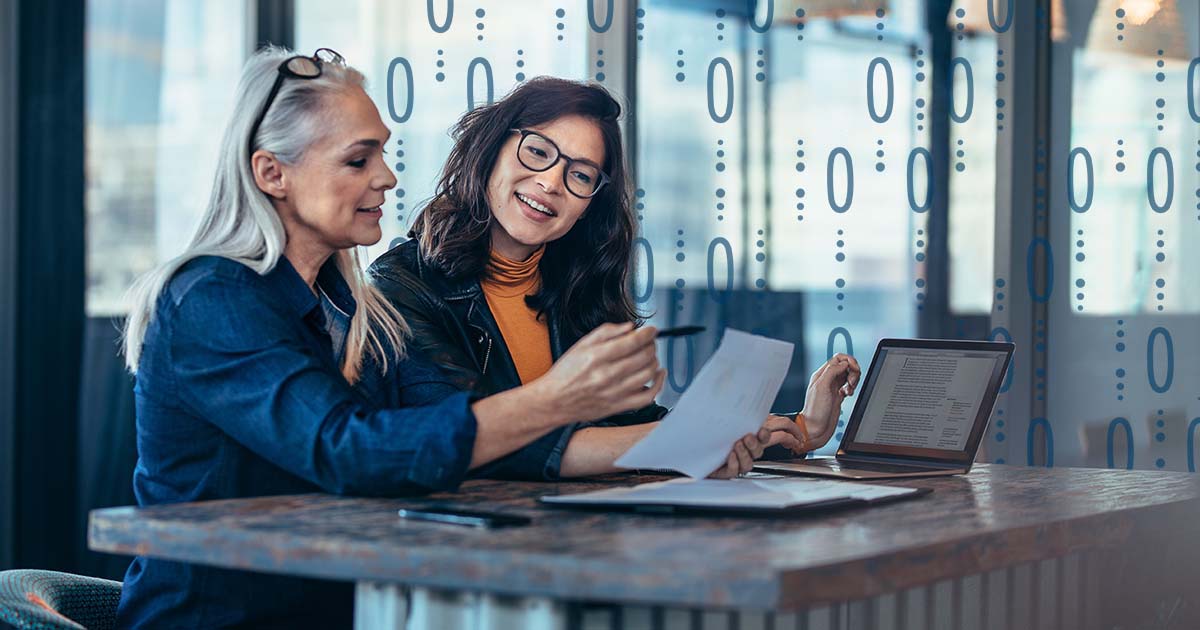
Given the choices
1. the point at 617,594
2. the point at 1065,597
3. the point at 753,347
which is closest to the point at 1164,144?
the point at 1065,597

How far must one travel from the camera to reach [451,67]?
11.2 feet

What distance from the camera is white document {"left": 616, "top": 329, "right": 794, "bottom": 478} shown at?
157 centimetres

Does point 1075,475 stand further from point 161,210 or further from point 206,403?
point 161,210

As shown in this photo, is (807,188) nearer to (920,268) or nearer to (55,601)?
(920,268)

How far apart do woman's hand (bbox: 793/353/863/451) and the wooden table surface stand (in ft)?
1.75

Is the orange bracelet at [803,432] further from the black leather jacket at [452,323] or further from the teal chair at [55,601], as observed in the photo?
the teal chair at [55,601]

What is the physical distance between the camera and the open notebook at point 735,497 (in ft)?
4.79

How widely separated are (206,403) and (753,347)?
68 centimetres

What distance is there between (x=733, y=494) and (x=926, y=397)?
672mm

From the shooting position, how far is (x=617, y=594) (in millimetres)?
1157
